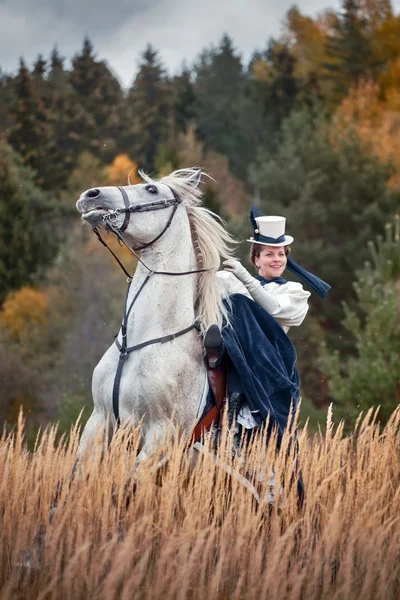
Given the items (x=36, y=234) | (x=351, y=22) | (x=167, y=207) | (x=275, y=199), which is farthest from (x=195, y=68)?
(x=167, y=207)

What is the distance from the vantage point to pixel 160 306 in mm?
5590

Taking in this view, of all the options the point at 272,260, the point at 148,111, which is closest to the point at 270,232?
the point at 272,260

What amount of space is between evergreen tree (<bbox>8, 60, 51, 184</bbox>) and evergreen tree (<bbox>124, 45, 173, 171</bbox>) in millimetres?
4784

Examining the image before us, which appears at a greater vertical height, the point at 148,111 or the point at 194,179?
the point at 148,111

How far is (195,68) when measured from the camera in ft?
197

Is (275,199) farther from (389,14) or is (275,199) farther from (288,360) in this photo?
(288,360)

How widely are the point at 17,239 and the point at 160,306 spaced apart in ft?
114

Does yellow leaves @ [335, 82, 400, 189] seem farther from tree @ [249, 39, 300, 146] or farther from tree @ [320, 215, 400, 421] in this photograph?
tree @ [320, 215, 400, 421]

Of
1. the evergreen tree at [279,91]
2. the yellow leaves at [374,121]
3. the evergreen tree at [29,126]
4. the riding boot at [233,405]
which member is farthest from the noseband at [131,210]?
the evergreen tree at [279,91]

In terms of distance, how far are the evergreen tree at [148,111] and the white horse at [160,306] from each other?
143 feet

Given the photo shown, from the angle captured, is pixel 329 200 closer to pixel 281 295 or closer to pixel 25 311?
pixel 25 311

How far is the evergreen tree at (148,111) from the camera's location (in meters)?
49.9

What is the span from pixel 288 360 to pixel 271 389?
288mm

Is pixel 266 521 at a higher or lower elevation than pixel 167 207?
lower
